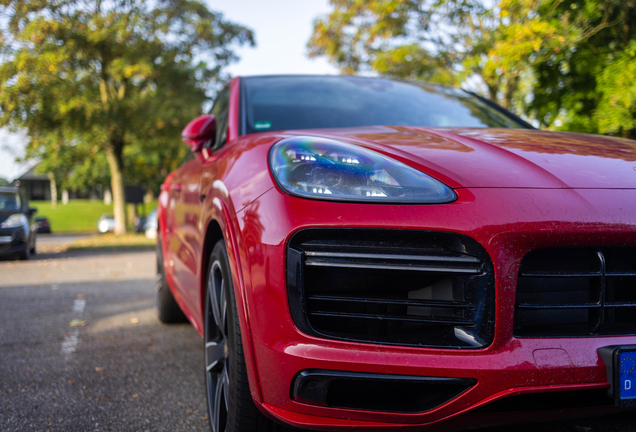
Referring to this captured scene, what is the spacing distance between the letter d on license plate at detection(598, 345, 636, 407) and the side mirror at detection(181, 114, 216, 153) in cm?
193

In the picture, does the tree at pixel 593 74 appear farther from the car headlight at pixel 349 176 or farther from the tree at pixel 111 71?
the tree at pixel 111 71

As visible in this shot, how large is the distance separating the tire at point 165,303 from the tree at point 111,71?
1345 centimetres

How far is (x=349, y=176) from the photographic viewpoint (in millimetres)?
1591

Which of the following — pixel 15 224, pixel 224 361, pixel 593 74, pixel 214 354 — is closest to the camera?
pixel 224 361

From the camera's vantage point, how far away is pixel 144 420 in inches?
92.2

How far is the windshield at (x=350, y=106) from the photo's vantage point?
104 inches

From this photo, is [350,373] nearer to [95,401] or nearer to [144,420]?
[144,420]

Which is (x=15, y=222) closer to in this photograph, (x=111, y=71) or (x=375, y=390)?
(x=111, y=71)

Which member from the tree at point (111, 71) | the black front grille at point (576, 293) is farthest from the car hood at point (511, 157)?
the tree at point (111, 71)

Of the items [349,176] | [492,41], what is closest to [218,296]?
[349,176]

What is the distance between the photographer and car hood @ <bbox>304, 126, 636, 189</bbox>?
5.06ft

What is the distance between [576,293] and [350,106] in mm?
1626

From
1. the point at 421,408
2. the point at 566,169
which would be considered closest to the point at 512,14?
the point at 566,169

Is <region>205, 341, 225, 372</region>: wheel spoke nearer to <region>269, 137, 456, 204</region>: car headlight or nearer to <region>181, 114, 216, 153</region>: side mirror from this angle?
<region>269, 137, 456, 204</region>: car headlight
